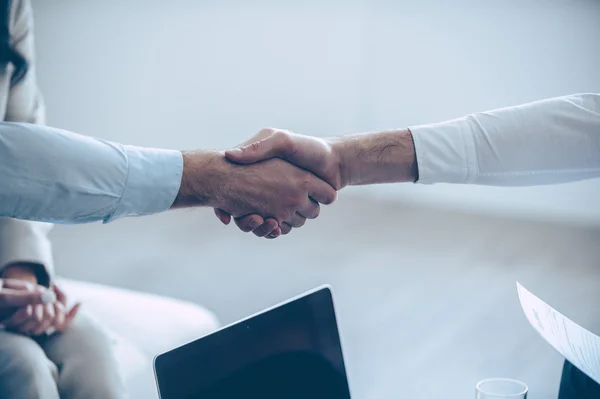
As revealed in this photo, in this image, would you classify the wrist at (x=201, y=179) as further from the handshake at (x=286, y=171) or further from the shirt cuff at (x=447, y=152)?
the shirt cuff at (x=447, y=152)

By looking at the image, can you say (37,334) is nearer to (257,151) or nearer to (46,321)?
(46,321)

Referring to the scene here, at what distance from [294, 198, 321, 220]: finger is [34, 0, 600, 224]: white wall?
89.1 inches

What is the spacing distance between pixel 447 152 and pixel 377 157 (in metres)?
0.17

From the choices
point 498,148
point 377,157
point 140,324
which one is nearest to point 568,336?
point 498,148

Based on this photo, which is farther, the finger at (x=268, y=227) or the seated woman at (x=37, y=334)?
the finger at (x=268, y=227)

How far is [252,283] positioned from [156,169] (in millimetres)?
1593

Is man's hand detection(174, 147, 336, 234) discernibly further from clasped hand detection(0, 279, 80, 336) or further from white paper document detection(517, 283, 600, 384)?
white paper document detection(517, 283, 600, 384)

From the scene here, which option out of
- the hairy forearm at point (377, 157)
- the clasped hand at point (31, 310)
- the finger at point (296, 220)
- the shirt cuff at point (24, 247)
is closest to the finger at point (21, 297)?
the clasped hand at point (31, 310)

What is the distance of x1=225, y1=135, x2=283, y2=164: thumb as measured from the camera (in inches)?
59.4

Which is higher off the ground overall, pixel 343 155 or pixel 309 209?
pixel 343 155

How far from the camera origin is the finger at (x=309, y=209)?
159 centimetres

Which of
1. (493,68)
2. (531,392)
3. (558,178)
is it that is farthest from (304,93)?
(558,178)

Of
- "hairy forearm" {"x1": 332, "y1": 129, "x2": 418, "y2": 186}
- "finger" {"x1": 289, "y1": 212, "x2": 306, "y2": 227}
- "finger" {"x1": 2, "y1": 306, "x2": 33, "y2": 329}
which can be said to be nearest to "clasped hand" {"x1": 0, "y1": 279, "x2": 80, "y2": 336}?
"finger" {"x1": 2, "y1": 306, "x2": 33, "y2": 329}

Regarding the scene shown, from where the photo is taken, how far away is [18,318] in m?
1.27
